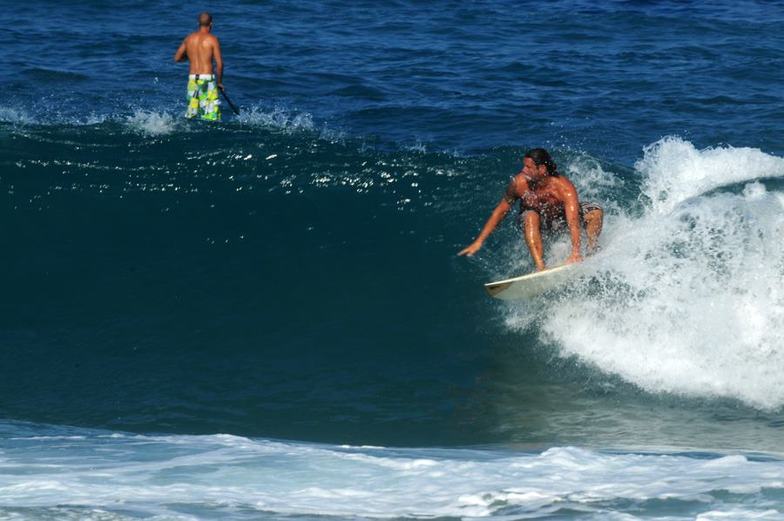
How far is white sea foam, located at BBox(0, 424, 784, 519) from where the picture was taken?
22.6ft

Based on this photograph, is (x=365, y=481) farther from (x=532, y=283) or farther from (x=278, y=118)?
(x=278, y=118)

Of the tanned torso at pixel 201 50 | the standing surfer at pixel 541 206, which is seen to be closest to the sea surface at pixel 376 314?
the standing surfer at pixel 541 206

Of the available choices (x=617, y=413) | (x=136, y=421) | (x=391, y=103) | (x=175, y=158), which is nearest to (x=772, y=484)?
(x=617, y=413)

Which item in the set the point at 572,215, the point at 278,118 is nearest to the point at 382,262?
the point at 572,215

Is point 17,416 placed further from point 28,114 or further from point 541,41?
point 541,41

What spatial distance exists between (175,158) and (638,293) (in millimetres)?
5901

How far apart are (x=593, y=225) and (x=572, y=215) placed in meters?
0.49

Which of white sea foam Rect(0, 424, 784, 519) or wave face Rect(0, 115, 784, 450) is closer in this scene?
white sea foam Rect(0, 424, 784, 519)

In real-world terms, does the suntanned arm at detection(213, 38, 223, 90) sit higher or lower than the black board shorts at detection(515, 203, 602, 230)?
higher

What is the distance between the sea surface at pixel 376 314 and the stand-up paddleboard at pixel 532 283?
21 cm

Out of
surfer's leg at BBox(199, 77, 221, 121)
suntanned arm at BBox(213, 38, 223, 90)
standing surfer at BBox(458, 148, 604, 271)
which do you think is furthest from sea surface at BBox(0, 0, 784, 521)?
suntanned arm at BBox(213, 38, 223, 90)

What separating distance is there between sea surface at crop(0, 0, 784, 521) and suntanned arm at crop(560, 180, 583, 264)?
151 mm

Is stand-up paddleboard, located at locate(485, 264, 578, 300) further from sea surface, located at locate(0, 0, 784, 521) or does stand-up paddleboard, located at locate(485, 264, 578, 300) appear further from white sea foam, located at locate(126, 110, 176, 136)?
white sea foam, located at locate(126, 110, 176, 136)

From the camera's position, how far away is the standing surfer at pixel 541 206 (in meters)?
11.0
